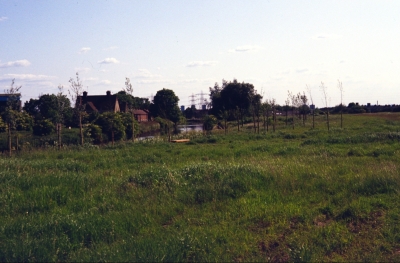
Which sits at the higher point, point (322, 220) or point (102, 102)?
point (102, 102)

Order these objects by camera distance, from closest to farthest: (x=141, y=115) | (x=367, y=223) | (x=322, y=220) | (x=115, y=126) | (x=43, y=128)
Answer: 1. (x=367, y=223)
2. (x=322, y=220)
3. (x=115, y=126)
4. (x=43, y=128)
5. (x=141, y=115)

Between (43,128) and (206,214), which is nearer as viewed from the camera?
(206,214)

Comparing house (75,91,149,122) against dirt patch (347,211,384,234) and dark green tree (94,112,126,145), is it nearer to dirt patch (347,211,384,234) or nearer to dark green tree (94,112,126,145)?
dark green tree (94,112,126,145)

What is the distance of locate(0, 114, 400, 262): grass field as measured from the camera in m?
4.95

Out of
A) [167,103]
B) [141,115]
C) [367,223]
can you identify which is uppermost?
[167,103]

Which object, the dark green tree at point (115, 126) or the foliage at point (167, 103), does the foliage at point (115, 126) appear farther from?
the foliage at point (167, 103)

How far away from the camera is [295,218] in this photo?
6.27 m

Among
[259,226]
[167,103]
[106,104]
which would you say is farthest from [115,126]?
[167,103]

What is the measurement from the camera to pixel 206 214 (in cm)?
649

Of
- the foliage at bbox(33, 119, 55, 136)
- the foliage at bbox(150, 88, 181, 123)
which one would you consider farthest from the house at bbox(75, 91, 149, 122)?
the foliage at bbox(33, 119, 55, 136)

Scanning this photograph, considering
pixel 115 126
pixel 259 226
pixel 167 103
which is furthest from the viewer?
pixel 167 103

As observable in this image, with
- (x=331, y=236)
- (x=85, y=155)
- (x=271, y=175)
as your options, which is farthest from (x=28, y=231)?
(x=85, y=155)

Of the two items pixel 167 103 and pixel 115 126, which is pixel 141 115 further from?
pixel 115 126

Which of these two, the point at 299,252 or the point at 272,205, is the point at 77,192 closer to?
the point at 272,205
